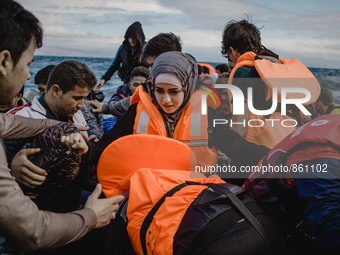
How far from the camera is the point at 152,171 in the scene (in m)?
1.95

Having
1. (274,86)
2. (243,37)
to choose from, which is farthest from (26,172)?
(243,37)

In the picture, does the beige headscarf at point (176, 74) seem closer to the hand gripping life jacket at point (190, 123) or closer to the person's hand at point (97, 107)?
the hand gripping life jacket at point (190, 123)

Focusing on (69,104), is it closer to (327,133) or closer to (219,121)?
(219,121)

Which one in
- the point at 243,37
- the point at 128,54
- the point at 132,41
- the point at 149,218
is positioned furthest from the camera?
the point at 128,54

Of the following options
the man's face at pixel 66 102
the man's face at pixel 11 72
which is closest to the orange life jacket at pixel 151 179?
the man's face at pixel 66 102

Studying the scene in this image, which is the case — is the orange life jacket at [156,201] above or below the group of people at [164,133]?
below

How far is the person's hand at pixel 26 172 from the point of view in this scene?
1771mm

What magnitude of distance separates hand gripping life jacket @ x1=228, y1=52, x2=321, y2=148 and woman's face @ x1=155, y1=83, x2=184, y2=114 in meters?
0.35

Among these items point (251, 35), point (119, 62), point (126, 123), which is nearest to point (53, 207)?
point (126, 123)

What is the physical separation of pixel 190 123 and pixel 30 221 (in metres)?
1.41

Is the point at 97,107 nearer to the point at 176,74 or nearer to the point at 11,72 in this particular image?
the point at 176,74

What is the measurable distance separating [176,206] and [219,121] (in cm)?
112

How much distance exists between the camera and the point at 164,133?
252 cm

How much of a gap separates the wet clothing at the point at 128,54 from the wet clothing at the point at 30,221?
406 centimetres
